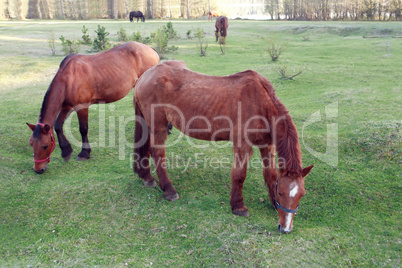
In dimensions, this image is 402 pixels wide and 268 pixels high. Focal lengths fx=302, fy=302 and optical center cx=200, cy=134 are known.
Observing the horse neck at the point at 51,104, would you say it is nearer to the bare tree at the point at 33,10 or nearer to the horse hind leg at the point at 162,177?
the horse hind leg at the point at 162,177

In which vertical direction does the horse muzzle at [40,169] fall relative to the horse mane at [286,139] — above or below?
below

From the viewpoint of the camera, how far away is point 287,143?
10.9ft

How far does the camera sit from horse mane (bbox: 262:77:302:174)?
127 inches

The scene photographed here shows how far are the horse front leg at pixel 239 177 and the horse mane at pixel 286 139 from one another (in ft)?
1.42

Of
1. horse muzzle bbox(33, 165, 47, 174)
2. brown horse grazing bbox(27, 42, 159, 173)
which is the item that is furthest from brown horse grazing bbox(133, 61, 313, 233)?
horse muzzle bbox(33, 165, 47, 174)

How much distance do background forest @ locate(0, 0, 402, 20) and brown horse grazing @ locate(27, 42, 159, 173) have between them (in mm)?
22699

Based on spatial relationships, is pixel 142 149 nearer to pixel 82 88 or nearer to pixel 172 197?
pixel 172 197

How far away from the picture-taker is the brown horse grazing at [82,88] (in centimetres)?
470

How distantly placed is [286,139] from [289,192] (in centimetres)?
58

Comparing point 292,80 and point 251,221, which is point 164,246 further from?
point 292,80

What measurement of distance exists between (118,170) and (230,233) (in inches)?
96.4

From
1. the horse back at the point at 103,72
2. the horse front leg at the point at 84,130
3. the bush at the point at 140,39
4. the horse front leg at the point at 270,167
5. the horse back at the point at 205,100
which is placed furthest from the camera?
the bush at the point at 140,39

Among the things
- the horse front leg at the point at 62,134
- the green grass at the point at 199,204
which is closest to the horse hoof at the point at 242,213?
the green grass at the point at 199,204

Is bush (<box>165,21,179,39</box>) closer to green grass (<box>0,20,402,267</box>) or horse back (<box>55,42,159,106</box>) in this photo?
green grass (<box>0,20,402,267</box>)
